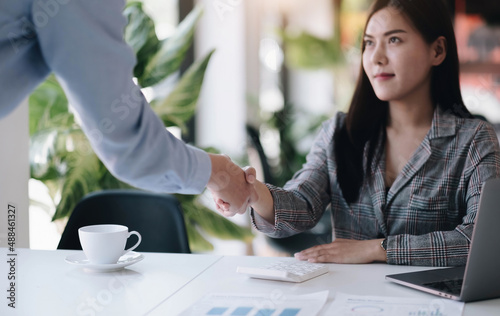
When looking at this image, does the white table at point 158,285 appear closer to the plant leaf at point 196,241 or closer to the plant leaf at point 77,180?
the plant leaf at point 77,180

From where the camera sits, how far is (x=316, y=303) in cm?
114

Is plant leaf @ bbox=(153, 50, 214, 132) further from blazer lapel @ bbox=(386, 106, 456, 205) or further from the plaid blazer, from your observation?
blazer lapel @ bbox=(386, 106, 456, 205)

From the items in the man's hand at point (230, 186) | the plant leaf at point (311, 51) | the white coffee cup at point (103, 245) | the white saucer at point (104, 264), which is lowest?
the white saucer at point (104, 264)

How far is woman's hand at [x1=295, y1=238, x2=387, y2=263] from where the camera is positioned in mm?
1472

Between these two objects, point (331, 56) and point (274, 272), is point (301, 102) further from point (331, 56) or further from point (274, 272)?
point (274, 272)

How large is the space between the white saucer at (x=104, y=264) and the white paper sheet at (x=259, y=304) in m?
0.29

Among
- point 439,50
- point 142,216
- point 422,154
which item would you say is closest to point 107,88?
point 142,216

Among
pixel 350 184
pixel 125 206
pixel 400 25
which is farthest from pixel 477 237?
pixel 125 206

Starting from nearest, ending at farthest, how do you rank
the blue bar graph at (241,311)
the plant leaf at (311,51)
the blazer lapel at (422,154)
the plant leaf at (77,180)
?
the blue bar graph at (241,311) < the blazer lapel at (422,154) < the plant leaf at (77,180) < the plant leaf at (311,51)

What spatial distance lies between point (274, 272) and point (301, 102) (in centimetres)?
459

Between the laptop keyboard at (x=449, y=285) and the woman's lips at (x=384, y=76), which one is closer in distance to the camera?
the laptop keyboard at (x=449, y=285)

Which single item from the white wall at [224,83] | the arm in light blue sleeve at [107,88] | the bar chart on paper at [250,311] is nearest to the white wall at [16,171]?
the arm in light blue sleeve at [107,88]

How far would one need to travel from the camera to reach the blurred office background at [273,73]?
11.6ft

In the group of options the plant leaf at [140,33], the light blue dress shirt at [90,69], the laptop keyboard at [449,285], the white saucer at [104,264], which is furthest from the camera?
the plant leaf at [140,33]
